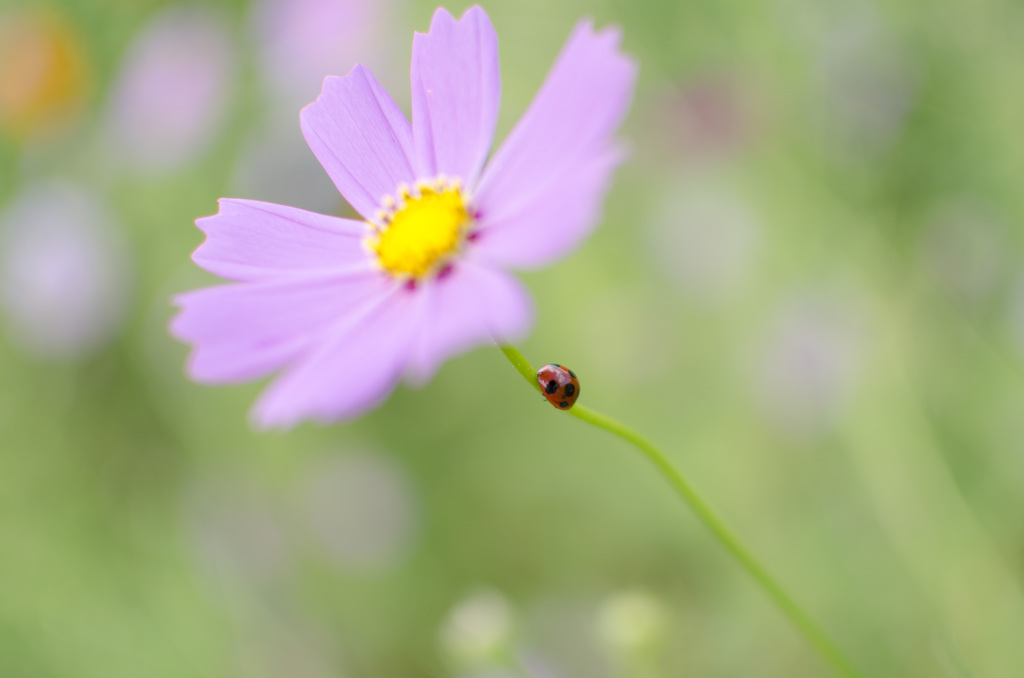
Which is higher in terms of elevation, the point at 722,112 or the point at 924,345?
the point at 722,112

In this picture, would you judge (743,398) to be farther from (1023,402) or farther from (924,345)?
(1023,402)

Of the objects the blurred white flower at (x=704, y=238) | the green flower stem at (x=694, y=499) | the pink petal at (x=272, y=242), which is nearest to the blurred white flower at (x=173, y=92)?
the blurred white flower at (x=704, y=238)

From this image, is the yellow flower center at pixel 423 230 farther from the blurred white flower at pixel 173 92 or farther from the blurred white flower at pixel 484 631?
the blurred white flower at pixel 173 92

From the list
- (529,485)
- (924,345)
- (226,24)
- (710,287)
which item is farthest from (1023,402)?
(226,24)

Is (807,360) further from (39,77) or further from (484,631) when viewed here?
(39,77)

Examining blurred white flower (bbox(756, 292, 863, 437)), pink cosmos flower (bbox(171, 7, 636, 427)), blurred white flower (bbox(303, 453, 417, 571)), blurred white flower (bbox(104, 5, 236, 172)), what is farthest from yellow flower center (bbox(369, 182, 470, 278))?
blurred white flower (bbox(104, 5, 236, 172))

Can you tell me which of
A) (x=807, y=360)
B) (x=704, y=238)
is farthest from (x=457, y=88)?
(x=704, y=238)

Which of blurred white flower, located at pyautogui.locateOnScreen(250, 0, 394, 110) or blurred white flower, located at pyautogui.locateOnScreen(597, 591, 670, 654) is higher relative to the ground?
blurred white flower, located at pyautogui.locateOnScreen(250, 0, 394, 110)

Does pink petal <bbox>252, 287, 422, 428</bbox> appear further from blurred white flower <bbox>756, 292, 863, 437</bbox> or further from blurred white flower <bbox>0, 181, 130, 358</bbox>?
blurred white flower <bbox>0, 181, 130, 358</bbox>
